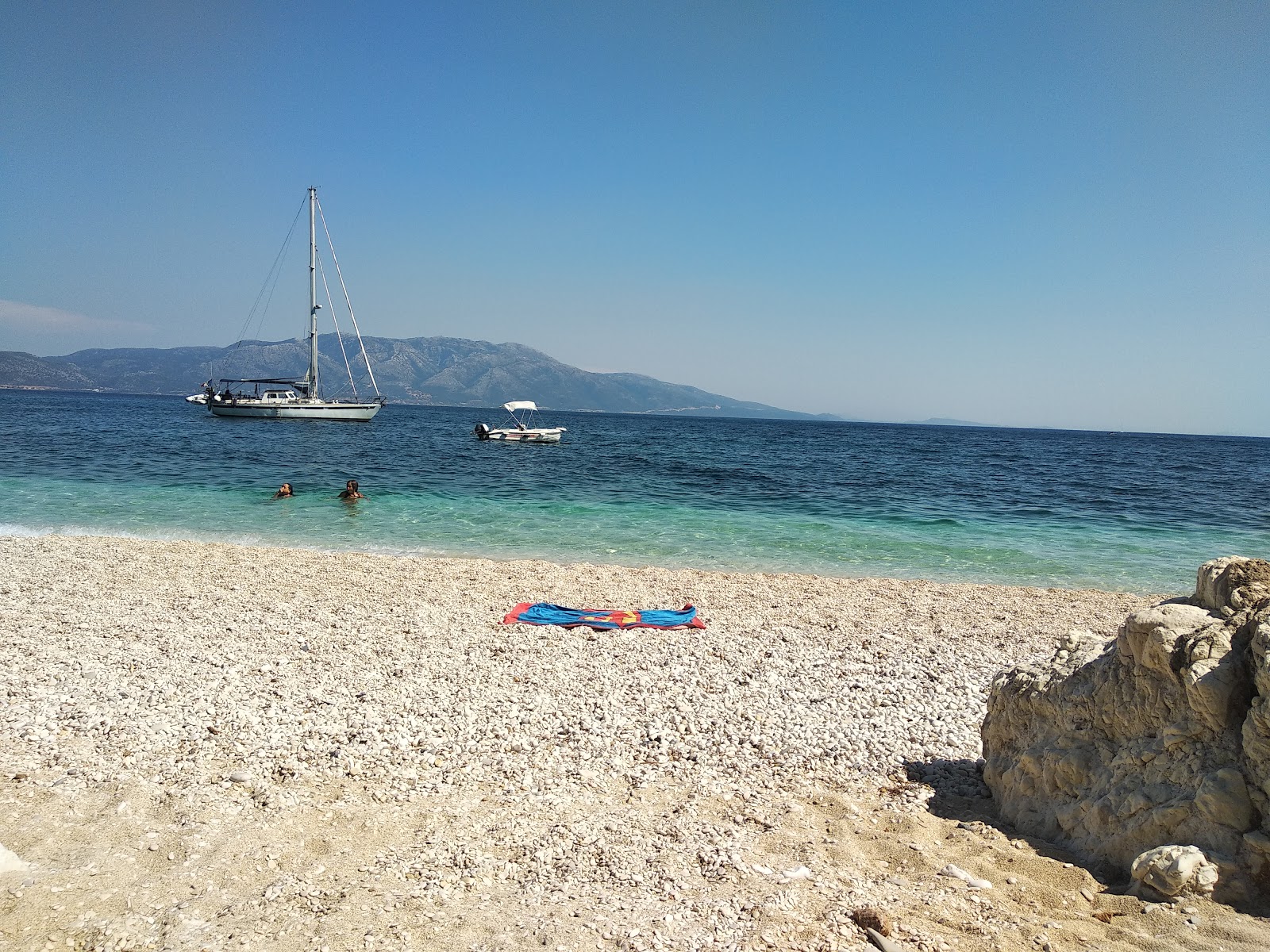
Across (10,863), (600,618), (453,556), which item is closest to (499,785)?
(10,863)

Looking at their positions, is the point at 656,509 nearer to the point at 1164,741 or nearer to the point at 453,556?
the point at 453,556

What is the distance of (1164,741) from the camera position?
414cm

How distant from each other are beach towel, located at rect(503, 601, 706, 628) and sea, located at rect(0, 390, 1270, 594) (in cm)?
503

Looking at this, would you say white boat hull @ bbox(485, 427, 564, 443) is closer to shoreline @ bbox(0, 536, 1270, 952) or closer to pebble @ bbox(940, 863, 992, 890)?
shoreline @ bbox(0, 536, 1270, 952)

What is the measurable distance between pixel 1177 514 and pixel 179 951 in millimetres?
30712

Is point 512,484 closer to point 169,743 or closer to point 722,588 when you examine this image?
point 722,588

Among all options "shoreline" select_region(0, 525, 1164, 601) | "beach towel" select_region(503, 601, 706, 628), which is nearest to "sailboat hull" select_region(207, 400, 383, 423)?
"shoreline" select_region(0, 525, 1164, 601)

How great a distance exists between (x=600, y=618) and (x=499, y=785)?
15.7 feet

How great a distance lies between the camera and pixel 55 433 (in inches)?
1781

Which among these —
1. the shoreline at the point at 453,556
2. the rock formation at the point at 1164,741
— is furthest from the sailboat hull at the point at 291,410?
the rock formation at the point at 1164,741

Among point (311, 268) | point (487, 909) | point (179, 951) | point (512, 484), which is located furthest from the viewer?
point (311, 268)

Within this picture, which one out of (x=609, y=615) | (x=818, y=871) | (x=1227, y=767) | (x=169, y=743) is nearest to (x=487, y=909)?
(x=818, y=871)

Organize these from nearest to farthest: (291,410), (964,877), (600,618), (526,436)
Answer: (964,877) < (600,618) < (526,436) < (291,410)

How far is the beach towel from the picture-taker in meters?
10.1
